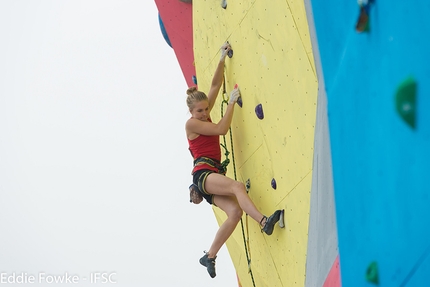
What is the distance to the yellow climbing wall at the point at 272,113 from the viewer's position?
3.64 meters

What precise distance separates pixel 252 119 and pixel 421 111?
2.27 metres

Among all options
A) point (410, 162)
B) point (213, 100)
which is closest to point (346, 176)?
point (410, 162)

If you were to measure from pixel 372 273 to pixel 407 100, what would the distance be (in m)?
Result: 0.66

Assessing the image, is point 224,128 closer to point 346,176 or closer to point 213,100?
point 213,100

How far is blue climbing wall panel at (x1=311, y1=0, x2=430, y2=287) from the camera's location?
2240mm

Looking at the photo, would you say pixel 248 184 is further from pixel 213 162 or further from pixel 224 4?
pixel 224 4

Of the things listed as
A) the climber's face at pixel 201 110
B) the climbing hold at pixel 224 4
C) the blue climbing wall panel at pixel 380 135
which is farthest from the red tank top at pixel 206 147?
the blue climbing wall panel at pixel 380 135

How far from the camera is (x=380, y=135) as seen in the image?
249 cm

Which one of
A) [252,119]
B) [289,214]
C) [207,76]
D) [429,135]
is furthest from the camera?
[207,76]

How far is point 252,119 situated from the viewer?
446 centimetres

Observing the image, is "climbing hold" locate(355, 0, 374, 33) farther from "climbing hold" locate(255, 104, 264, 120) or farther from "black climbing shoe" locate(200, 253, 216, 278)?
"black climbing shoe" locate(200, 253, 216, 278)

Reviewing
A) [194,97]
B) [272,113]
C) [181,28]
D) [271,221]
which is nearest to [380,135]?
[272,113]

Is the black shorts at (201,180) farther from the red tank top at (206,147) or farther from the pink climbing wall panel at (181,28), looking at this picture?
the pink climbing wall panel at (181,28)

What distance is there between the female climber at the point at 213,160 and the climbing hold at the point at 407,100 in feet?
7.01
